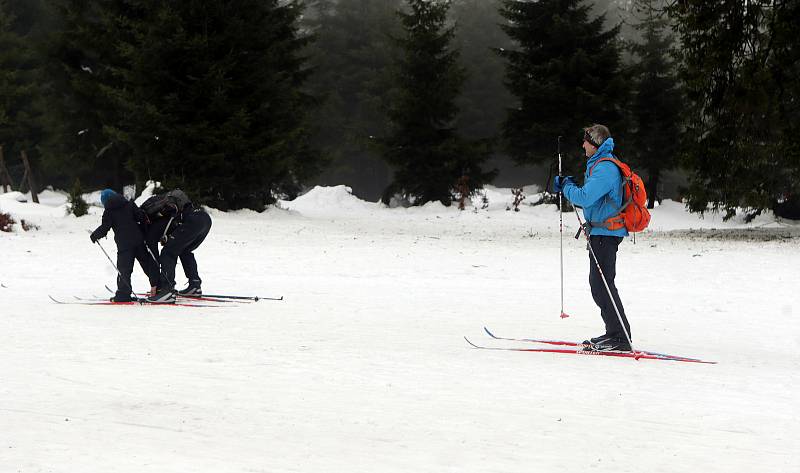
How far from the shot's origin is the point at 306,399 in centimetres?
584

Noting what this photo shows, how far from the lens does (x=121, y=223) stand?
1094cm

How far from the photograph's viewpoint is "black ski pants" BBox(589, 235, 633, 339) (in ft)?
24.9

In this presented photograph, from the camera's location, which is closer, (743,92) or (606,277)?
(606,277)

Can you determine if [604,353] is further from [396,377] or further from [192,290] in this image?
[192,290]

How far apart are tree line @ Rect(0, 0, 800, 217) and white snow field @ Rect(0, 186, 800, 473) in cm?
696

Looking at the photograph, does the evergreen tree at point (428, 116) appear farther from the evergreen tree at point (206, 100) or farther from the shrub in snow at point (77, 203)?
the shrub in snow at point (77, 203)

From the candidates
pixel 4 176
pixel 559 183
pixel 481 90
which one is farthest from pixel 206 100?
pixel 481 90

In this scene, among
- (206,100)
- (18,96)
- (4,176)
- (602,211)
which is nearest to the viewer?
(602,211)

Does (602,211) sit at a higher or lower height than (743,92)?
lower

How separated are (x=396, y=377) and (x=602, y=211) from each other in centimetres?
260

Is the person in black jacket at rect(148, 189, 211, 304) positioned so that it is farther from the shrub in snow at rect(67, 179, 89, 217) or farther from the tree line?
the shrub in snow at rect(67, 179, 89, 217)

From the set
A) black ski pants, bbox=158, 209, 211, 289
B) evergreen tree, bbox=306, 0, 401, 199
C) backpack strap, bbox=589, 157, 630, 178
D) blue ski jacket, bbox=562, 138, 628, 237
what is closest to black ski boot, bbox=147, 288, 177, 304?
black ski pants, bbox=158, 209, 211, 289

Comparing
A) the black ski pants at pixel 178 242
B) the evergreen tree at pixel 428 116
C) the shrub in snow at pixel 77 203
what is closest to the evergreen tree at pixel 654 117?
the evergreen tree at pixel 428 116

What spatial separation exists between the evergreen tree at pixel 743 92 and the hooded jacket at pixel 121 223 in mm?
14921
